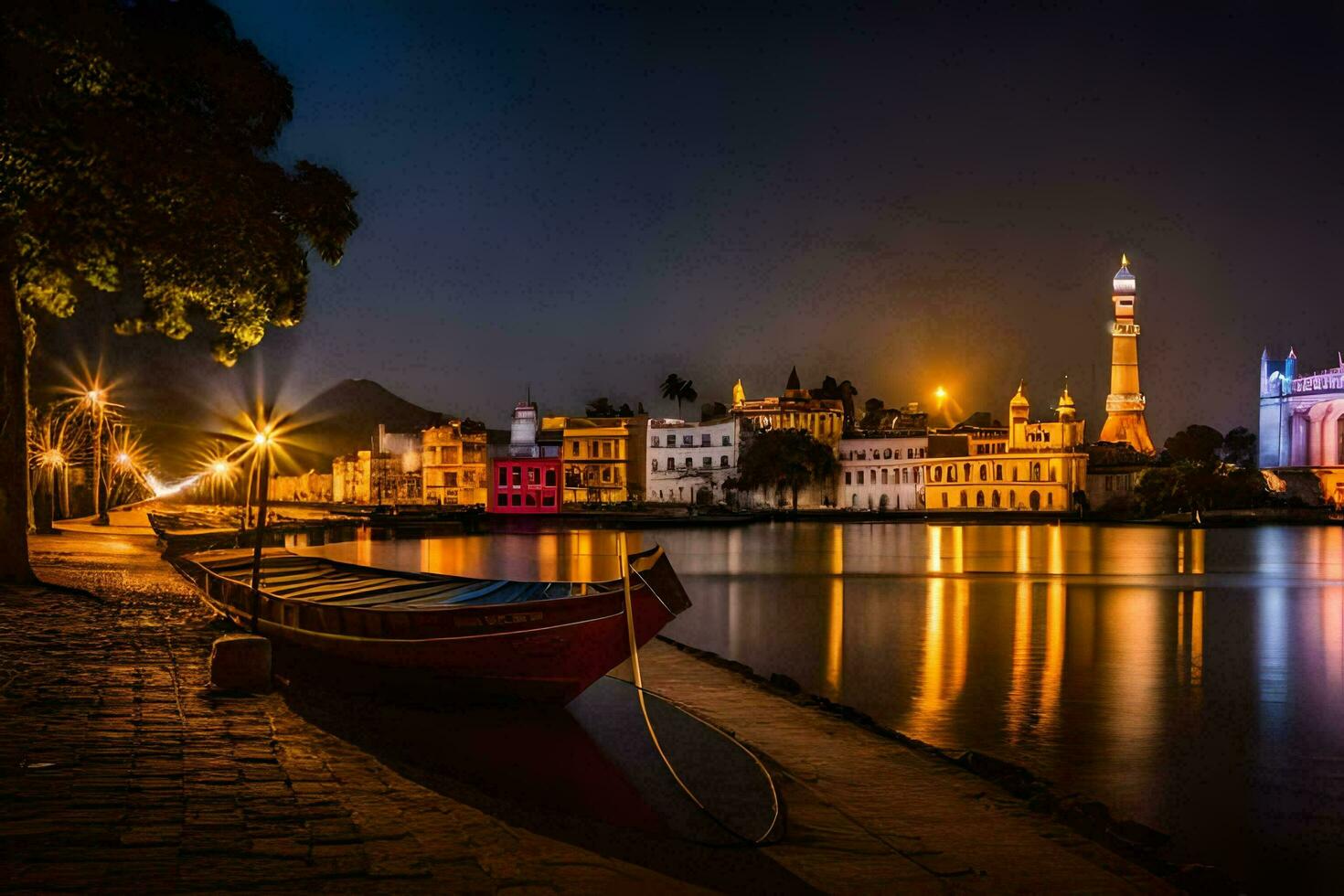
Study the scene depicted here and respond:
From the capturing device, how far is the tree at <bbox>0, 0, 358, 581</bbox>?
15.3 meters

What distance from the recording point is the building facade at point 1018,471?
114062mm

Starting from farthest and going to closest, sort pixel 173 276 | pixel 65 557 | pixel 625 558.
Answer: pixel 65 557 < pixel 173 276 < pixel 625 558

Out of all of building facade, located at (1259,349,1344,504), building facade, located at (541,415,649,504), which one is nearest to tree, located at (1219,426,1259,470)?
building facade, located at (1259,349,1344,504)

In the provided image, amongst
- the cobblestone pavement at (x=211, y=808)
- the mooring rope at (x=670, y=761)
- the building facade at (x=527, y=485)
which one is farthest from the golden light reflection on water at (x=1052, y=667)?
the building facade at (x=527, y=485)

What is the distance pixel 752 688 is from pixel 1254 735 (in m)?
6.69

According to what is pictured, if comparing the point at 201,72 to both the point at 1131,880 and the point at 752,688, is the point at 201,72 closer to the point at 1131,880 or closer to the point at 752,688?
the point at 752,688

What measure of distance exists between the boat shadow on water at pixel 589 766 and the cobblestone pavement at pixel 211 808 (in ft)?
3.52

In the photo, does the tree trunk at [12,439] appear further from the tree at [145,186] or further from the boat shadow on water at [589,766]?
the boat shadow on water at [589,766]

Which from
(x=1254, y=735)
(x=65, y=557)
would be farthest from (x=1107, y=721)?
(x=65, y=557)

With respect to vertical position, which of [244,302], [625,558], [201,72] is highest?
[201,72]

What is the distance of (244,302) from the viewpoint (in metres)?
18.9

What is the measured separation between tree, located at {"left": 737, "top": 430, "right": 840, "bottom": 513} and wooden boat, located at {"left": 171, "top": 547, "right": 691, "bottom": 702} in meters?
91.7

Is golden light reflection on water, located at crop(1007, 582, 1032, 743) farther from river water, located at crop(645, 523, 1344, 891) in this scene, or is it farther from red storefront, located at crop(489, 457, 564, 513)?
red storefront, located at crop(489, 457, 564, 513)

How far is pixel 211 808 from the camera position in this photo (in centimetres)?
737
